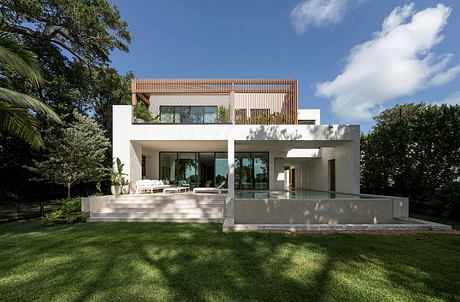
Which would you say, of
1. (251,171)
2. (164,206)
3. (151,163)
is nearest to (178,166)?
(151,163)

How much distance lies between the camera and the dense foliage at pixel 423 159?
11195 mm

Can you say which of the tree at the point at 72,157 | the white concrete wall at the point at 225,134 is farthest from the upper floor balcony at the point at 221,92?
the tree at the point at 72,157

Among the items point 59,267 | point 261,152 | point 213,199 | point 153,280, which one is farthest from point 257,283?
point 261,152

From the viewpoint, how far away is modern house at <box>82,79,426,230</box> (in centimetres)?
1018

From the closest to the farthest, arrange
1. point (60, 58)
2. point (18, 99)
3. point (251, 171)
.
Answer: point (18, 99) → point (60, 58) → point (251, 171)

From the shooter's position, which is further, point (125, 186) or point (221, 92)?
point (221, 92)

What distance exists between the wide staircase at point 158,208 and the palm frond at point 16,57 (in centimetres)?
592

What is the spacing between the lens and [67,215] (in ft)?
31.4

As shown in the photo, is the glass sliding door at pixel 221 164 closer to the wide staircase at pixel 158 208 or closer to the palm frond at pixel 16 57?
the wide staircase at pixel 158 208

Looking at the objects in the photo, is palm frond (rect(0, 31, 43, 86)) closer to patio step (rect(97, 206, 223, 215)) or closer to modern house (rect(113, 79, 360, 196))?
patio step (rect(97, 206, 223, 215))

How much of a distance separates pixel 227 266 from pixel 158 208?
21.8 ft

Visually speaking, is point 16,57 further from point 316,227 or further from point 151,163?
point 151,163

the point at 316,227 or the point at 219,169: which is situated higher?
the point at 219,169

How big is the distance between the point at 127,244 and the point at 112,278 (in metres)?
2.21
